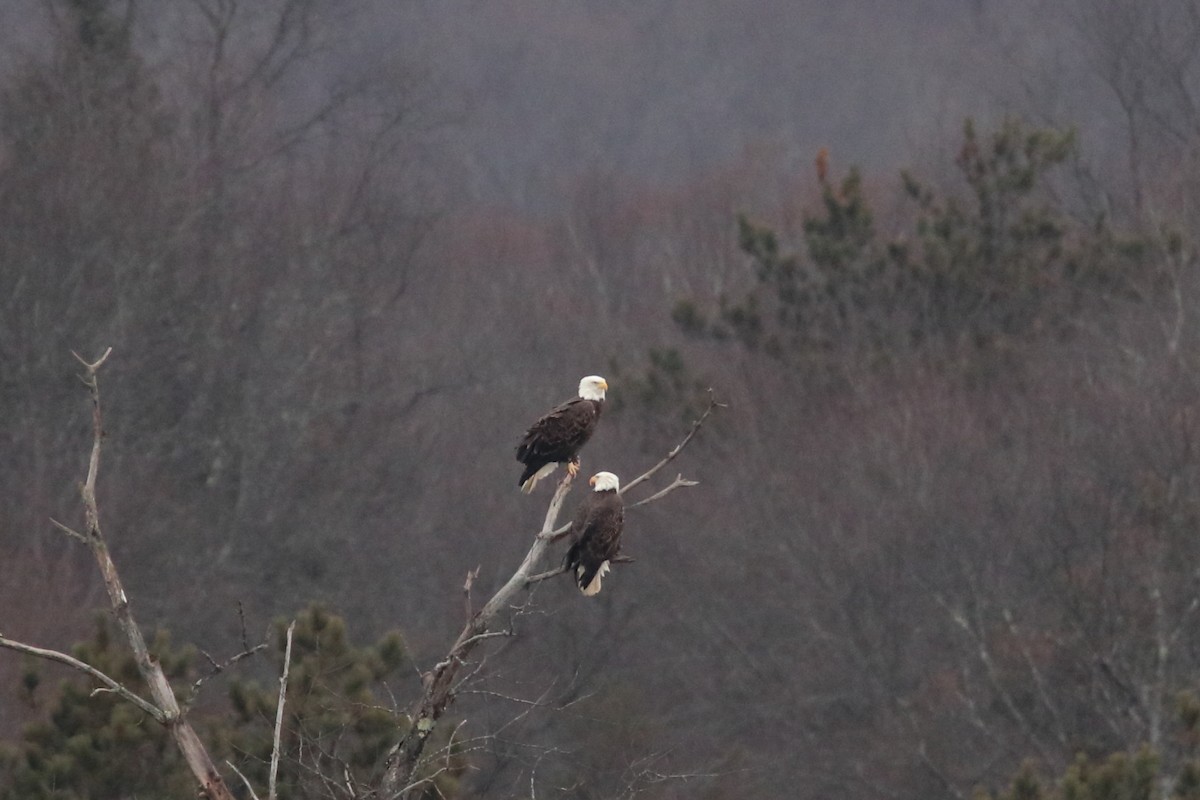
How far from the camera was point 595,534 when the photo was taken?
6.33 meters

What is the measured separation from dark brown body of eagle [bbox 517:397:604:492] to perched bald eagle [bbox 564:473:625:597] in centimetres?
42

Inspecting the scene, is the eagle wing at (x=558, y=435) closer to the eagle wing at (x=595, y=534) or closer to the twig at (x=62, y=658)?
the eagle wing at (x=595, y=534)

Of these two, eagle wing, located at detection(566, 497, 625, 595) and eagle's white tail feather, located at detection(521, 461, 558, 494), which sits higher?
eagle's white tail feather, located at detection(521, 461, 558, 494)

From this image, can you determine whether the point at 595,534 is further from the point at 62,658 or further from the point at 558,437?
the point at 62,658

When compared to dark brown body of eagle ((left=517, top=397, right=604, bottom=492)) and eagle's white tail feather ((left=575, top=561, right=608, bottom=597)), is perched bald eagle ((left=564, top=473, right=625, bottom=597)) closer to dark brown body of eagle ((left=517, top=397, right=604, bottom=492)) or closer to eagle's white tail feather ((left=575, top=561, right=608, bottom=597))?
eagle's white tail feather ((left=575, top=561, right=608, bottom=597))

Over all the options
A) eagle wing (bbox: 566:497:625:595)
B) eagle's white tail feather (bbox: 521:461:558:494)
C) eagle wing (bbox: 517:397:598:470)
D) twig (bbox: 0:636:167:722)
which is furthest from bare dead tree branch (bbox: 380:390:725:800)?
eagle's white tail feather (bbox: 521:461:558:494)

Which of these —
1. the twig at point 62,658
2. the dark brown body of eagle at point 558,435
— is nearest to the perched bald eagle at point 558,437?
the dark brown body of eagle at point 558,435

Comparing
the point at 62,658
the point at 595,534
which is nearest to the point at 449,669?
the point at 595,534

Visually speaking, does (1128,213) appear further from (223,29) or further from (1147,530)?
(223,29)

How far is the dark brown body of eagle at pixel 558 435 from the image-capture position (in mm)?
6824

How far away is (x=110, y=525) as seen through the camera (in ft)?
57.0

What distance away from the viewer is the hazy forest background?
52.7 ft

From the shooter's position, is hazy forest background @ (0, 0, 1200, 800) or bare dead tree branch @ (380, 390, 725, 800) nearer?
bare dead tree branch @ (380, 390, 725, 800)

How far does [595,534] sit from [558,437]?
59cm
